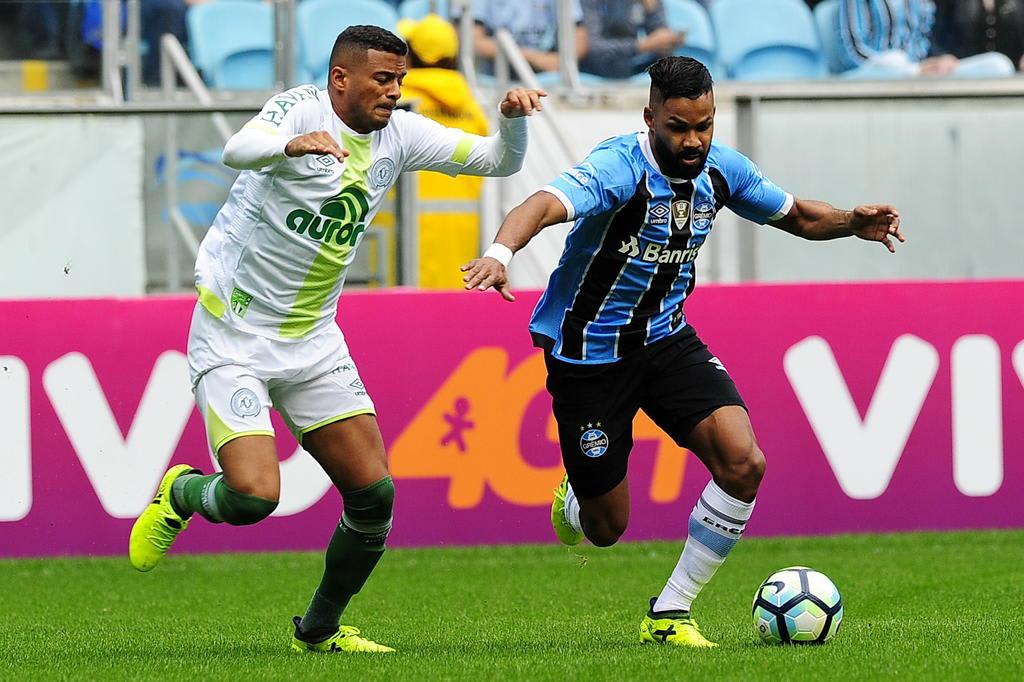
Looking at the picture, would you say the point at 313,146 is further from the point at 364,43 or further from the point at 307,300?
the point at 307,300

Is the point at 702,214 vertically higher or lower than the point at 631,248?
higher

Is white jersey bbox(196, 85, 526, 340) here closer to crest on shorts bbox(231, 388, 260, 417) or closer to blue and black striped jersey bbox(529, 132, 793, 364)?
crest on shorts bbox(231, 388, 260, 417)

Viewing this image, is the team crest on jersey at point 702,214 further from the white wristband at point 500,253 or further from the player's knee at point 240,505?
the player's knee at point 240,505

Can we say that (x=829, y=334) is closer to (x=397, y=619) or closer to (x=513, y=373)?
(x=513, y=373)

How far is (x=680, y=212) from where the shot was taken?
21.4ft

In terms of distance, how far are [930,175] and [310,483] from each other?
4.46 m

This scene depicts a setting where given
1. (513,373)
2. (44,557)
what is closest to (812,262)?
(513,373)

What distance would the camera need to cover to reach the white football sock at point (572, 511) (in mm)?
7320

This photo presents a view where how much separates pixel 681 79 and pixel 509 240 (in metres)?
0.95

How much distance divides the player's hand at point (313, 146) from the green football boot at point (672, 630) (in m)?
2.19

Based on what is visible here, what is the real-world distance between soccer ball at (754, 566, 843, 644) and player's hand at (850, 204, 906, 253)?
1.37 m

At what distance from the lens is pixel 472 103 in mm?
11922

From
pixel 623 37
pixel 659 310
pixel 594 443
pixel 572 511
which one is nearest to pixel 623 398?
pixel 594 443

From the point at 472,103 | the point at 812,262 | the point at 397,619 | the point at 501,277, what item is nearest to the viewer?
the point at 501,277
